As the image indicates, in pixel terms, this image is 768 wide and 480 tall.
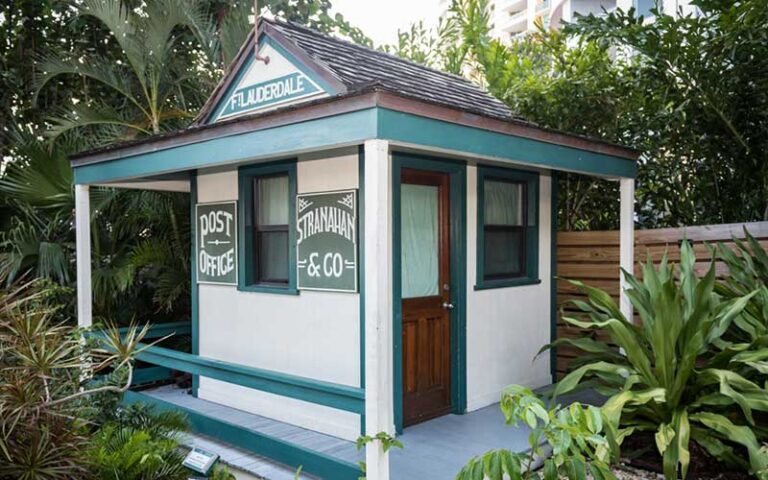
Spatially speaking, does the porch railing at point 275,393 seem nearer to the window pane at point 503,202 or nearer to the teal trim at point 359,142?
the teal trim at point 359,142

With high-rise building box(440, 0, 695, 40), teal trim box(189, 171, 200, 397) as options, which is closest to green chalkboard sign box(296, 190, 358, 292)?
teal trim box(189, 171, 200, 397)

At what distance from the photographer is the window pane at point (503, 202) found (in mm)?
5855

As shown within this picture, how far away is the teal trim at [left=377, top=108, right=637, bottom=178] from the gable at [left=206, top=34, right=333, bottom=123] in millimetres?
1533

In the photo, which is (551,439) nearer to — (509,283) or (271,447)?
(271,447)

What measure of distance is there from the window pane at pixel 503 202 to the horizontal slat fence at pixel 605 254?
2.41 feet

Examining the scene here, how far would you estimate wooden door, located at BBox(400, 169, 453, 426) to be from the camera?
5.06 metres

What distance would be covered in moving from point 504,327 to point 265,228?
8.06 feet

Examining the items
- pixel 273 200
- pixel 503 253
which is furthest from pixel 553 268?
pixel 273 200

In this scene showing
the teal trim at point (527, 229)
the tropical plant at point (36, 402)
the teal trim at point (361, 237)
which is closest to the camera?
the tropical plant at point (36, 402)

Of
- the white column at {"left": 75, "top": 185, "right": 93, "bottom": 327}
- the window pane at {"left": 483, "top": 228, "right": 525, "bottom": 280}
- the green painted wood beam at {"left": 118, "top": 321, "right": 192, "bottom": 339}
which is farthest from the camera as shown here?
the green painted wood beam at {"left": 118, "top": 321, "right": 192, "bottom": 339}

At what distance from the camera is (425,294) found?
5246mm

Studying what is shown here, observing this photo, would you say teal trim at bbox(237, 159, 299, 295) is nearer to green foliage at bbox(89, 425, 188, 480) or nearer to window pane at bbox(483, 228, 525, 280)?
green foliage at bbox(89, 425, 188, 480)

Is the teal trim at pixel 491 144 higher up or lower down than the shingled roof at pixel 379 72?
lower down

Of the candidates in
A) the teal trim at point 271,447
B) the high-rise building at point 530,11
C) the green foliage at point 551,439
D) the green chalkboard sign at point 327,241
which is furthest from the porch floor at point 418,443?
the high-rise building at point 530,11
